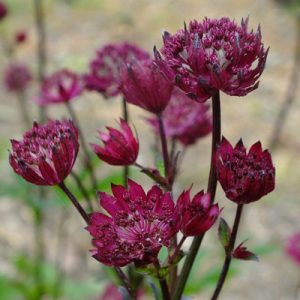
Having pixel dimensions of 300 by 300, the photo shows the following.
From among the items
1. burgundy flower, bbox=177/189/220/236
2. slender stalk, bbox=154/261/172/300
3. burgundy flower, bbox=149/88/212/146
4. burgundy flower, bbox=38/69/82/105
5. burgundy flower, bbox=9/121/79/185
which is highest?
burgundy flower, bbox=38/69/82/105

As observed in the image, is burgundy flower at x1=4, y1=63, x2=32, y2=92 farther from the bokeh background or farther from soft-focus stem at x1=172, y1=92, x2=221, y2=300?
soft-focus stem at x1=172, y1=92, x2=221, y2=300

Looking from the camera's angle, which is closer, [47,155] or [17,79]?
[47,155]

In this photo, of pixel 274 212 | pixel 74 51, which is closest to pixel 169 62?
pixel 274 212

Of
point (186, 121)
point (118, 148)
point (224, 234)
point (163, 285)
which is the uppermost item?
point (186, 121)

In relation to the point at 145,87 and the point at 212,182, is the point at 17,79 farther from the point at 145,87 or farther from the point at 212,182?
the point at 212,182

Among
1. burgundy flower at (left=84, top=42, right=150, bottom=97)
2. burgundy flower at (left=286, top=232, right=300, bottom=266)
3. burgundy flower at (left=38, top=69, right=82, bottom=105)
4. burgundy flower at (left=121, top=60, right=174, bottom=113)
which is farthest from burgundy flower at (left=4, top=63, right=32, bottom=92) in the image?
burgundy flower at (left=121, top=60, right=174, bottom=113)

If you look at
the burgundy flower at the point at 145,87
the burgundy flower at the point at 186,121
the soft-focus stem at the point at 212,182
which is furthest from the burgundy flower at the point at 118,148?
Answer: the burgundy flower at the point at 186,121

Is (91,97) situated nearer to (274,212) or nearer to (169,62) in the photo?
(274,212)

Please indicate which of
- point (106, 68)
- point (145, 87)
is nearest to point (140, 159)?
point (106, 68)
